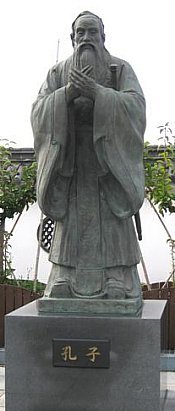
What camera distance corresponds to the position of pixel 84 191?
4.48 metres

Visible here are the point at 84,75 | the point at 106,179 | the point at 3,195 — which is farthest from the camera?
the point at 3,195

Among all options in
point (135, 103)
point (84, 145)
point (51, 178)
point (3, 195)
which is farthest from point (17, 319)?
point (3, 195)

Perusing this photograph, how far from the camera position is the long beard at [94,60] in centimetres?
431

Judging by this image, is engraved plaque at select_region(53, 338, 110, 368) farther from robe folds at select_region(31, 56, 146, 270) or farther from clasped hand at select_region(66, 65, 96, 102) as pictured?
clasped hand at select_region(66, 65, 96, 102)

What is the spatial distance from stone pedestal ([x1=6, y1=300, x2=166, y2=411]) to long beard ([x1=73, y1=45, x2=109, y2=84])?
1582 mm

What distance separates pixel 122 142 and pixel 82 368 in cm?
143

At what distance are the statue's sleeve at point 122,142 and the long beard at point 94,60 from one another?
0.60 feet

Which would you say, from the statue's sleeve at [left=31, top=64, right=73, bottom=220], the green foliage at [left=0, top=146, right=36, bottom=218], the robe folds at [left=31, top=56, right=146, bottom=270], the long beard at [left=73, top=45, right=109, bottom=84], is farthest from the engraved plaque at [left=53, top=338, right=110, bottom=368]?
the green foliage at [left=0, top=146, right=36, bottom=218]

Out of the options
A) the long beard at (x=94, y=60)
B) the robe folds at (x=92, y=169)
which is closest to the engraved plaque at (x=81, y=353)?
the robe folds at (x=92, y=169)

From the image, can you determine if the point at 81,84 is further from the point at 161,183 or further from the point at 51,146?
the point at 161,183

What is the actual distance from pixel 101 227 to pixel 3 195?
12.2 feet

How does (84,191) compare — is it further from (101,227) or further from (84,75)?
(84,75)

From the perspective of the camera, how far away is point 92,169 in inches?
176

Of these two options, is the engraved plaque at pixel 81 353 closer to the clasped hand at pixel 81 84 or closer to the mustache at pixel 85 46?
the clasped hand at pixel 81 84
